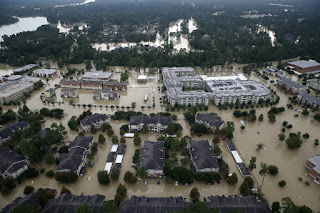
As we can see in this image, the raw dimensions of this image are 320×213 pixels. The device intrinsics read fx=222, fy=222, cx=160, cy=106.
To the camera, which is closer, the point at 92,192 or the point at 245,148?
the point at 92,192

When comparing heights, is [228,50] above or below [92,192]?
above

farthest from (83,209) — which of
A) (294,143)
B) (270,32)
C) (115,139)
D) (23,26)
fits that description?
(23,26)

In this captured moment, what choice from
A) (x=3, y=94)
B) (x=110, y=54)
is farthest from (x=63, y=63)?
(x=3, y=94)

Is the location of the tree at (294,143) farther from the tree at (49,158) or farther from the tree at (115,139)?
the tree at (49,158)

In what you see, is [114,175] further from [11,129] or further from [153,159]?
[11,129]

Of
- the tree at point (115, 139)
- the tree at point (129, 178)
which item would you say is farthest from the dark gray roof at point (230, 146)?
A: the tree at point (115, 139)

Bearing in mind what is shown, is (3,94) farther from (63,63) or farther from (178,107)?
(178,107)
